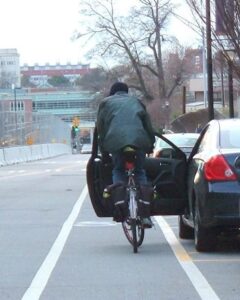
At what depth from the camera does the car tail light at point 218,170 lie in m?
9.79

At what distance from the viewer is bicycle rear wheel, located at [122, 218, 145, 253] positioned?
1033cm

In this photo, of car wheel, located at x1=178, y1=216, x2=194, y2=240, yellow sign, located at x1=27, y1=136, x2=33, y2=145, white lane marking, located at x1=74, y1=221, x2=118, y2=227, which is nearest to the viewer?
car wheel, located at x1=178, y1=216, x2=194, y2=240

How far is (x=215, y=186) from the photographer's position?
9.83 metres

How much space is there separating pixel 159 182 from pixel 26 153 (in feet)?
148

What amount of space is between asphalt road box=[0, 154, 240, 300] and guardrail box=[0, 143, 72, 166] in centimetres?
3193

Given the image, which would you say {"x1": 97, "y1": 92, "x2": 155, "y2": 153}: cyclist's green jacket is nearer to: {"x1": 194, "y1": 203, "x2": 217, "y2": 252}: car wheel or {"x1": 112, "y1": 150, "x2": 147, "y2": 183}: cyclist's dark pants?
{"x1": 112, "y1": 150, "x2": 147, "y2": 183}: cyclist's dark pants

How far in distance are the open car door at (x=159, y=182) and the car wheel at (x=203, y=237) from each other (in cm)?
75

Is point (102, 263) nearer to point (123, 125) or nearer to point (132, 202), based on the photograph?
point (132, 202)

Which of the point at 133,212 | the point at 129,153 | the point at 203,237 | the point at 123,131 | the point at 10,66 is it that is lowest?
the point at 203,237

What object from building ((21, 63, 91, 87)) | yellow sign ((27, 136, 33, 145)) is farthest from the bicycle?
building ((21, 63, 91, 87))

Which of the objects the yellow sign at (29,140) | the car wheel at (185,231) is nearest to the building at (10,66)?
the yellow sign at (29,140)

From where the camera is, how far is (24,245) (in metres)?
11.5

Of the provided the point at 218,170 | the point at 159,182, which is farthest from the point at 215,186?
the point at 159,182

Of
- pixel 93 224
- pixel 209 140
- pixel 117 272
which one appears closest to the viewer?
pixel 117 272
